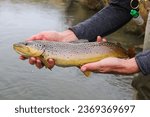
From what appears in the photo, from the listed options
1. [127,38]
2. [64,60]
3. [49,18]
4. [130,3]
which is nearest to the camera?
[64,60]

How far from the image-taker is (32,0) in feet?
71.8

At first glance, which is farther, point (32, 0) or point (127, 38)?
point (32, 0)

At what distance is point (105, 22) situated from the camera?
3.56 meters

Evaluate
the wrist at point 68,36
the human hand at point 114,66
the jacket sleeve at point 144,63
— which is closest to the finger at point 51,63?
the human hand at point 114,66

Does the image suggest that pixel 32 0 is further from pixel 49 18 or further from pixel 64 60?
pixel 64 60

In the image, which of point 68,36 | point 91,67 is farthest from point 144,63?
point 68,36

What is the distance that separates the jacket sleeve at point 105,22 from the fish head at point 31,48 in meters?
0.37

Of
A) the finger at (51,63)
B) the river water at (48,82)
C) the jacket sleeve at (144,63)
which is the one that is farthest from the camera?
the river water at (48,82)

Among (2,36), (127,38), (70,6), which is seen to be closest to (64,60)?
(2,36)

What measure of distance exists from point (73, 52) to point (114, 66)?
0.42 metres

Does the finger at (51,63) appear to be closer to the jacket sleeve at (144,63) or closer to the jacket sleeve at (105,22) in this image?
the jacket sleeve at (105,22)

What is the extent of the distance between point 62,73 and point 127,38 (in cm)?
450

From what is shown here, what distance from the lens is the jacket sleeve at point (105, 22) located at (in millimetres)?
3555

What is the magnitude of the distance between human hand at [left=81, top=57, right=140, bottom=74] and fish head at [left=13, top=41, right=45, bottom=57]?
0.38m
